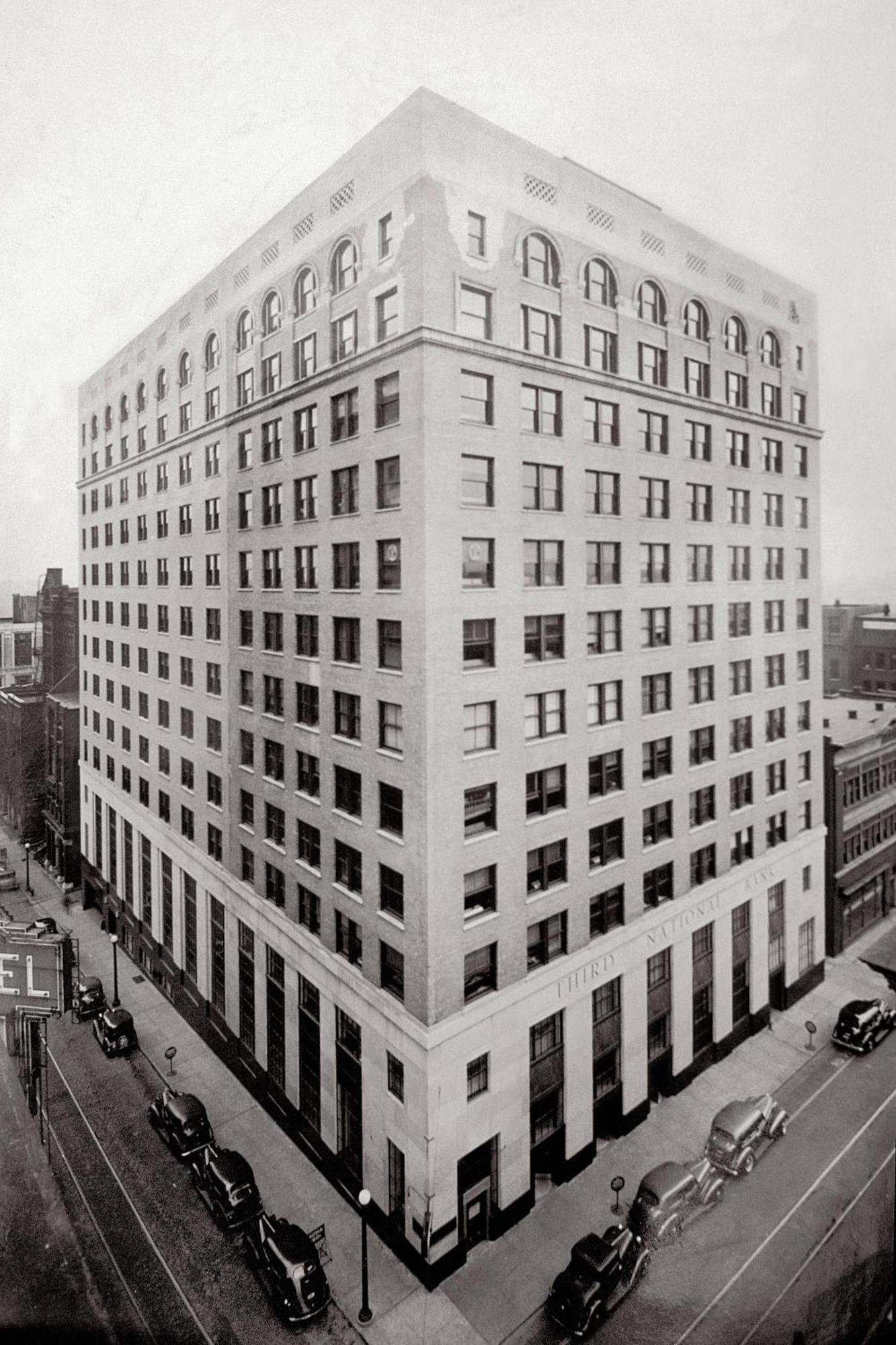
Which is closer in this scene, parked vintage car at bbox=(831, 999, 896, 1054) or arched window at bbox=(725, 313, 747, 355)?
arched window at bbox=(725, 313, 747, 355)

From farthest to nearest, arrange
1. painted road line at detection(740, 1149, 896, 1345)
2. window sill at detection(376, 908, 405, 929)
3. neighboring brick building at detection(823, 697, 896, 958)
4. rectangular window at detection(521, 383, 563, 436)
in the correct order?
neighboring brick building at detection(823, 697, 896, 958), rectangular window at detection(521, 383, 563, 436), window sill at detection(376, 908, 405, 929), painted road line at detection(740, 1149, 896, 1345)

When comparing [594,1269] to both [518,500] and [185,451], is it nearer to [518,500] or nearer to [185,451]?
[518,500]

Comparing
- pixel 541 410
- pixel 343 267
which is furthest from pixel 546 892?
pixel 343 267

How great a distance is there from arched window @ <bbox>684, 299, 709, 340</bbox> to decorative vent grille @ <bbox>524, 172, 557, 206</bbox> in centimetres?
823

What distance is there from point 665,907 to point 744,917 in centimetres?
667

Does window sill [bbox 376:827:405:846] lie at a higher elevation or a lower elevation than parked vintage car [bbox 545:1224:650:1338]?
higher

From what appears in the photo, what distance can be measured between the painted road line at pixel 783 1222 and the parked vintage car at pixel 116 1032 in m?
26.0

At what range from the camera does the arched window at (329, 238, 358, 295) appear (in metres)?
25.7

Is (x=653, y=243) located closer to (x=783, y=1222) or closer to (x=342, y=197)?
(x=342, y=197)

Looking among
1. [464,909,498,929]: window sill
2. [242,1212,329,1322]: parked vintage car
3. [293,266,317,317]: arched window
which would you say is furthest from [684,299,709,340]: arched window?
[242,1212,329,1322]: parked vintage car

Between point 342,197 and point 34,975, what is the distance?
85.7 feet

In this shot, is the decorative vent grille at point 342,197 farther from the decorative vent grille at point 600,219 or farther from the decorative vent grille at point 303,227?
the decorative vent grille at point 600,219

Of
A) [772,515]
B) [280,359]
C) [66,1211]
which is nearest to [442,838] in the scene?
[66,1211]

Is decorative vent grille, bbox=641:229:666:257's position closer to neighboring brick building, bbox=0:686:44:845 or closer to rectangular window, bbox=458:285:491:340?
rectangular window, bbox=458:285:491:340
